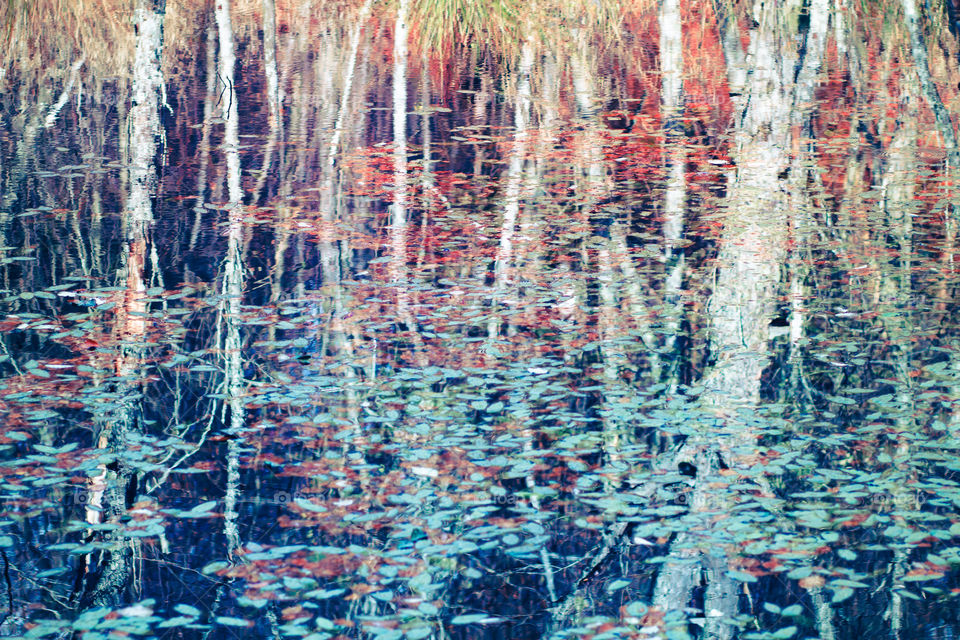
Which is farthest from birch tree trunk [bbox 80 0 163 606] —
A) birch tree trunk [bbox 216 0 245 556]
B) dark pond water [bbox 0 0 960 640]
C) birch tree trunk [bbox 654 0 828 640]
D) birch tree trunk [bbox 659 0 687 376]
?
birch tree trunk [bbox 659 0 687 376]

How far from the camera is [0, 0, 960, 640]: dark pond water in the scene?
194 inches

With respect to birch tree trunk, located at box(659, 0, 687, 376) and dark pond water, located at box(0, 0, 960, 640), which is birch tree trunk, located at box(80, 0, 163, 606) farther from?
birch tree trunk, located at box(659, 0, 687, 376)

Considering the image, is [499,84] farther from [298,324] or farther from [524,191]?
[298,324]

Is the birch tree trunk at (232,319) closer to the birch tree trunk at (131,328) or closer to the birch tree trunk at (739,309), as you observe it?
the birch tree trunk at (131,328)

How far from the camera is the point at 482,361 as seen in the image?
7047 mm

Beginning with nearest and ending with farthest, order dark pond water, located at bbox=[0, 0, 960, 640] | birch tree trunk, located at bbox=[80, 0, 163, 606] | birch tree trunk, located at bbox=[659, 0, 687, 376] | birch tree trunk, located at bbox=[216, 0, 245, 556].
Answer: dark pond water, located at bbox=[0, 0, 960, 640] → birch tree trunk, located at bbox=[80, 0, 163, 606] → birch tree trunk, located at bbox=[216, 0, 245, 556] → birch tree trunk, located at bbox=[659, 0, 687, 376]

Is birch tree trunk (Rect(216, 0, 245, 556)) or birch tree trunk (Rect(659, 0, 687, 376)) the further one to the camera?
birch tree trunk (Rect(659, 0, 687, 376))

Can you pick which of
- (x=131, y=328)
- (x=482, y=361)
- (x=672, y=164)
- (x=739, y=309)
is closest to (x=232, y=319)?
(x=131, y=328)

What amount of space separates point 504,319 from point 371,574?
311 cm

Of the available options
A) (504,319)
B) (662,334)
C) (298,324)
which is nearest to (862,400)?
(662,334)

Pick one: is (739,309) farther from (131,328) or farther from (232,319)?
A: (131,328)

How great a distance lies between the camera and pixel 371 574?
4934mm

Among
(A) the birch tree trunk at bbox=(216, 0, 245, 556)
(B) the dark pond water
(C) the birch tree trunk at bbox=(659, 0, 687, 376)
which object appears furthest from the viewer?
(C) the birch tree trunk at bbox=(659, 0, 687, 376)

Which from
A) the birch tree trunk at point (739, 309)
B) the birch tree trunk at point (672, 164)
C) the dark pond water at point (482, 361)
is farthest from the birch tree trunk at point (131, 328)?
the birch tree trunk at point (672, 164)
